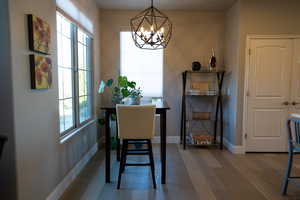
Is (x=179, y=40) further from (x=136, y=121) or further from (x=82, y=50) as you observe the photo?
(x=136, y=121)

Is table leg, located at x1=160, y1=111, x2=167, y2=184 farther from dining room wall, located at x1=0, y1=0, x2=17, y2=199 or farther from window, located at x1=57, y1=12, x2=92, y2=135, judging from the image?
dining room wall, located at x1=0, y1=0, x2=17, y2=199

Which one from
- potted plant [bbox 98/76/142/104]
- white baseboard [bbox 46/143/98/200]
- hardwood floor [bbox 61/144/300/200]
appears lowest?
hardwood floor [bbox 61/144/300/200]

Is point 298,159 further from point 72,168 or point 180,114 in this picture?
point 72,168

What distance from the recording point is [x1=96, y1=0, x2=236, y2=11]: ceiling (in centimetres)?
368

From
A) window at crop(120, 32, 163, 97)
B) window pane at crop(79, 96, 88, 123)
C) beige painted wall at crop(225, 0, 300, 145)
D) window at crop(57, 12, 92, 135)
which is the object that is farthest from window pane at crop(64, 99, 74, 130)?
beige painted wall at crop(225, 0, 300, 145)

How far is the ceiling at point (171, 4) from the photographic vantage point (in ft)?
12.1

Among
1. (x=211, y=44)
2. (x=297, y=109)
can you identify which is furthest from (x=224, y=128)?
(x=211, y=44)

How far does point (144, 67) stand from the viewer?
4.30 metres

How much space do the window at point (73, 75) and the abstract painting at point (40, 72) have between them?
42cm

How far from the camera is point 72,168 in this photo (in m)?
2.67

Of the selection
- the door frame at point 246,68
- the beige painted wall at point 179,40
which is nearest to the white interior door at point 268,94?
the door frame at point 246,68

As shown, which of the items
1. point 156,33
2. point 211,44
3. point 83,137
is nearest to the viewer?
point 156,33

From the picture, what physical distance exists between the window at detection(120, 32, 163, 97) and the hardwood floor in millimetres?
1491

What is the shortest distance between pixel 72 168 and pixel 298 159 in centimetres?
375
